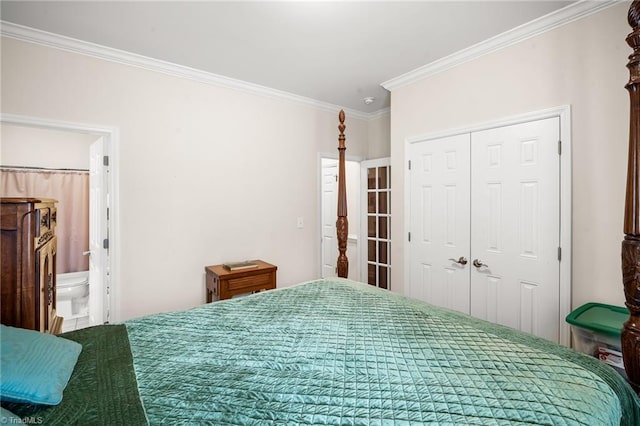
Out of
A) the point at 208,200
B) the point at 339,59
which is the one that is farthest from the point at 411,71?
the point at 208,200

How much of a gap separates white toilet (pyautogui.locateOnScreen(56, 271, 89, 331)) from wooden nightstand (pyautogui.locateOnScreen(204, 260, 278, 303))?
192 cm

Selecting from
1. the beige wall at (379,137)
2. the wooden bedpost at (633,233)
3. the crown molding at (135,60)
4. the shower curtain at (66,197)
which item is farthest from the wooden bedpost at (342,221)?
the shower curtain at (66,197)

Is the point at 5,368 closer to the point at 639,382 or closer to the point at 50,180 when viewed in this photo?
the point at 639,382

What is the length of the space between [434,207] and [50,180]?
4.74 metres

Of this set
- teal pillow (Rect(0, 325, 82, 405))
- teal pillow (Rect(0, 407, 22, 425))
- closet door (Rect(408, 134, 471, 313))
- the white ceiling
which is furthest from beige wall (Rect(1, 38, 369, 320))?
teal pillow (Rect(0, 407, 22, 425))

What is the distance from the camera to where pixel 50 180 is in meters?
4.06

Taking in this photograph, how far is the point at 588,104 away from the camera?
203 centimetres

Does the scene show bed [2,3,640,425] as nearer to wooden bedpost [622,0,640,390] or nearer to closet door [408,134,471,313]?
wooden bedpost [622,0,640,390]

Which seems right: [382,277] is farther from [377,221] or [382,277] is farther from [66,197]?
[66,197]

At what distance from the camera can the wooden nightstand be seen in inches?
111

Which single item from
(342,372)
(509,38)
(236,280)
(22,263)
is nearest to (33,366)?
(22,263)

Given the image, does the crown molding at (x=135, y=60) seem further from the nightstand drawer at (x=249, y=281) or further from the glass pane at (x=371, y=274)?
the glass pane at (x=371, y=274)

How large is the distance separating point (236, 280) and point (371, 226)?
2.00 meters

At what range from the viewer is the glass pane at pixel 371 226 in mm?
4148
